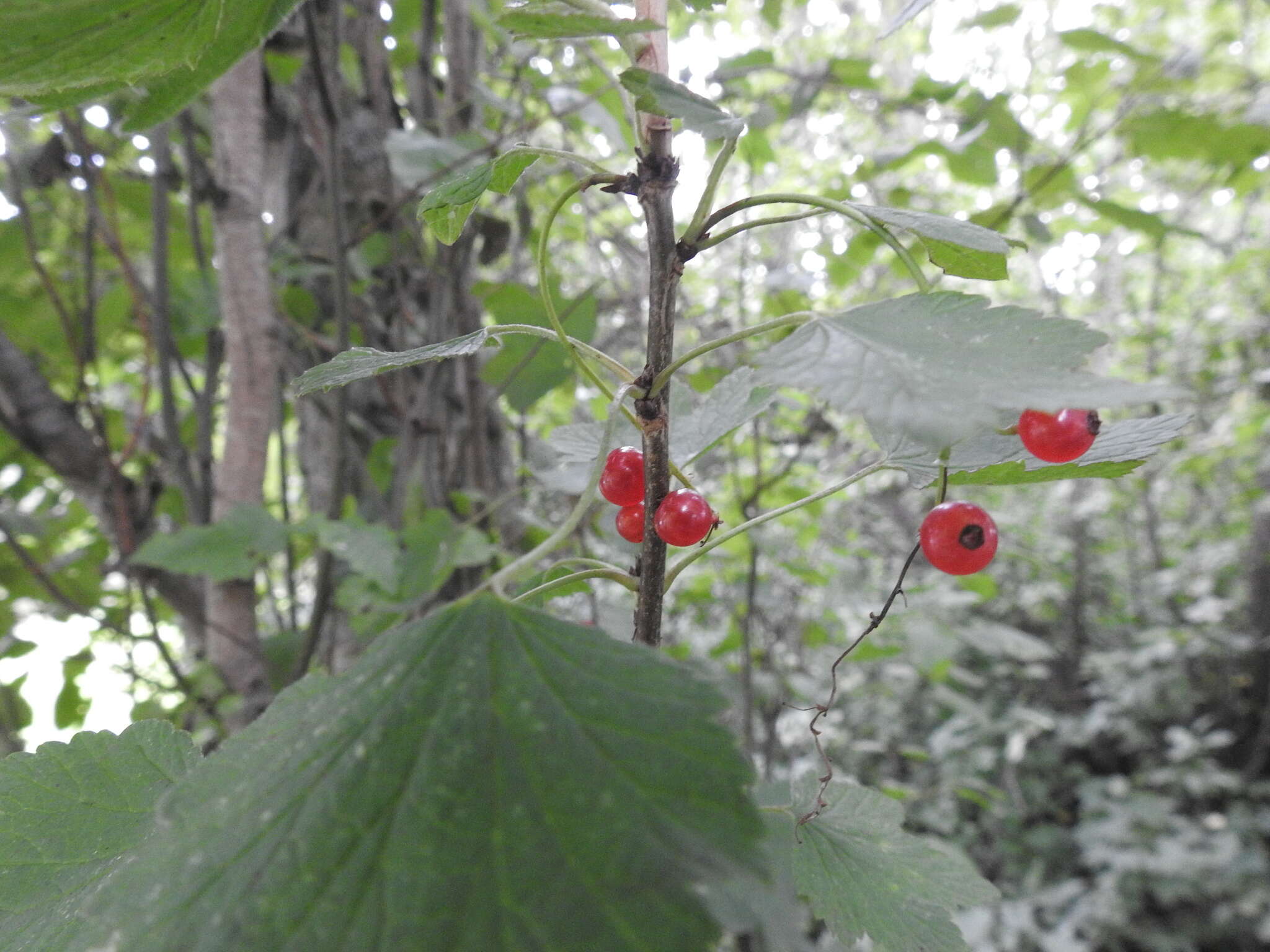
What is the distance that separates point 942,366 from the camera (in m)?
0.39

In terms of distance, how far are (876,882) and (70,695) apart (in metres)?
2.11

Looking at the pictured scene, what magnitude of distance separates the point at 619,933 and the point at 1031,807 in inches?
191

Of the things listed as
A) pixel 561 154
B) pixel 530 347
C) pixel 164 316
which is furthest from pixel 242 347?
pixel 561 154

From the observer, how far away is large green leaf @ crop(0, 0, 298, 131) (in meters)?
0.43

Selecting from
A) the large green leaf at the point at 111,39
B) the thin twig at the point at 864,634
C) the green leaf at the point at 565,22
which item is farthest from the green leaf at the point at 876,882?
the large green leaf at the point at 111,39

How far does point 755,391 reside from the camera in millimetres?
651

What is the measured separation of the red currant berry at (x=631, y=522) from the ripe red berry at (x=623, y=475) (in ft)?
0.09

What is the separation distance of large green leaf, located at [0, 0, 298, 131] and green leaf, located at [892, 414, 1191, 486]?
22.1 inches

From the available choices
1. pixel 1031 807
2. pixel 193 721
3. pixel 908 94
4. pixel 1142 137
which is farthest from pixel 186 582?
pixel 1031 807

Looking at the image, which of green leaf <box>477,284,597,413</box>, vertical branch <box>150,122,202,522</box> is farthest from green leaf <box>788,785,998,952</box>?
vertical branch <box>150,122,202,522</box>

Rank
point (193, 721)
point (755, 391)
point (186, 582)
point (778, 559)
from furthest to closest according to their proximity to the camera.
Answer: point (778, 559) → point (186, 582) → point (193, 721) → point (755, 391)

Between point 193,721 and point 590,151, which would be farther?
point 590,151

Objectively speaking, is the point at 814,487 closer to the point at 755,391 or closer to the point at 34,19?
the point at 755,391

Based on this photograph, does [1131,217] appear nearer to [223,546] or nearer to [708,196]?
[708,196]
